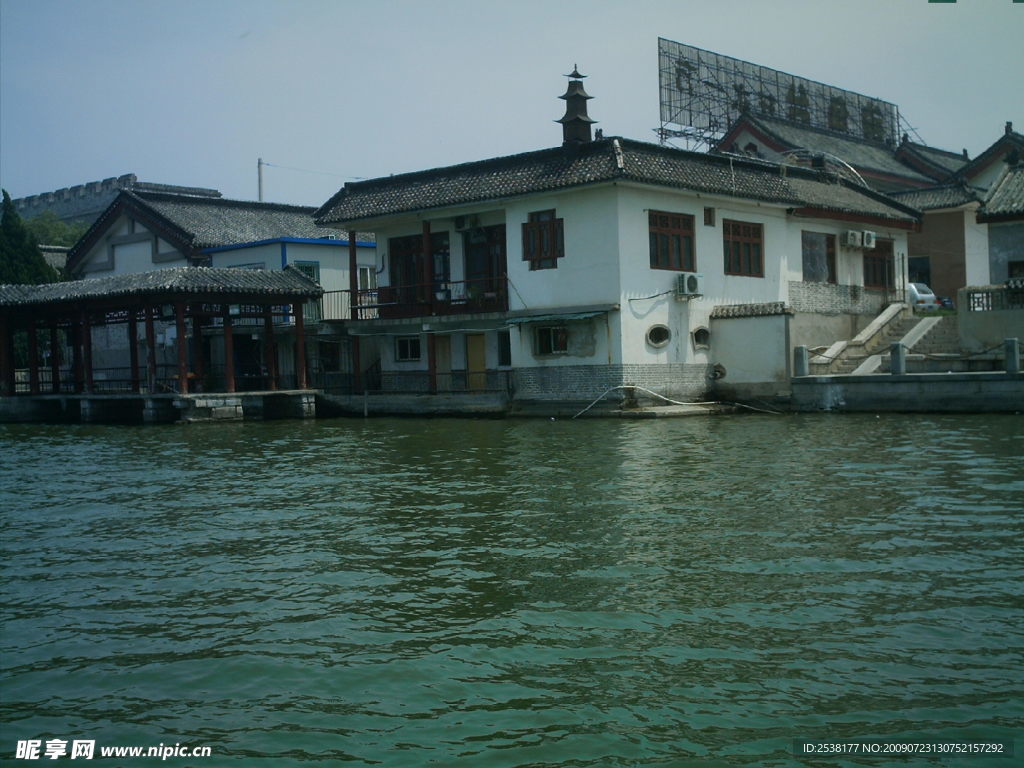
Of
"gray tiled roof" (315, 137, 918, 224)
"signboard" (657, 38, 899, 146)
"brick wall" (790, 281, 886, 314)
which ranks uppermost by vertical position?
"signboard" (657, 38, 899, 146)

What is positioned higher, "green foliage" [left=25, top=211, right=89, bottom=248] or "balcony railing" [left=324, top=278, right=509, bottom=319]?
"green foliage" [left=25, top=211, right=89, bottom=248]

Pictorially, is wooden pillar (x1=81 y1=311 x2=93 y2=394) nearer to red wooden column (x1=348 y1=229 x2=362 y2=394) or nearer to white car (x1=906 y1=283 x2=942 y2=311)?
red wooden column (x1=348 y1=229 x2=362 y2=394)

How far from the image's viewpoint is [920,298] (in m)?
33.5

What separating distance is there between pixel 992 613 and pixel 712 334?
65.1 ft

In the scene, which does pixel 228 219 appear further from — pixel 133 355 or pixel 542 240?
pixel 542 240

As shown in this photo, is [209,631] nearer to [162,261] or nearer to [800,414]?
[800,414]

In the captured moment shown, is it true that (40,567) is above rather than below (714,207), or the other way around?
below

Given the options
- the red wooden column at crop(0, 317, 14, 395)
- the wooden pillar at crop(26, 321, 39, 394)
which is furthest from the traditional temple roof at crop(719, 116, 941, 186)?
the red wooden column at crop(0, 317, 14, 395)

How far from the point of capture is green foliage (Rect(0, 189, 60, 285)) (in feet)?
129

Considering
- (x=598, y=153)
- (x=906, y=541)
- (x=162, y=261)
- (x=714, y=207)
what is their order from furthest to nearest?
(x=162, y=261)
(x=714, y=207)
(x=598, y=153)
(x=906, y=541)

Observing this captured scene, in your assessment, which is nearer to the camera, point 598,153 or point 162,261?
point 598,153

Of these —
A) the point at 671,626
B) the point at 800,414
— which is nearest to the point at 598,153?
the point at 800,414

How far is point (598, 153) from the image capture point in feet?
81.4

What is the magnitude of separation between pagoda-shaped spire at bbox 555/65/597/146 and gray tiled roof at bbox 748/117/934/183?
16.1 metres
